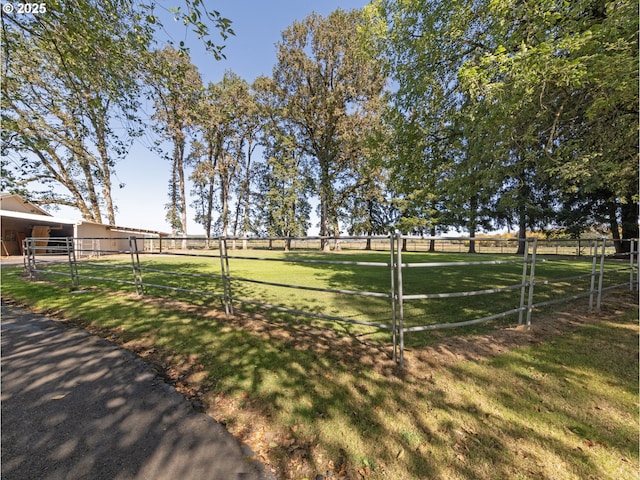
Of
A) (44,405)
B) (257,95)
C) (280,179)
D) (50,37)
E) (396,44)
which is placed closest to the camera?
(44,405)

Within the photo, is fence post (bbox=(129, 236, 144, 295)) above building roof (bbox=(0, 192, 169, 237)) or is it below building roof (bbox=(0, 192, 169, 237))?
below

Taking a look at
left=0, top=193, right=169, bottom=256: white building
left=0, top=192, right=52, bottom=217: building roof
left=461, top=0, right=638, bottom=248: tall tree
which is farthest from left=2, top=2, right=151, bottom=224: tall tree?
left=0, top=192, right=52, bottom=217: building roof

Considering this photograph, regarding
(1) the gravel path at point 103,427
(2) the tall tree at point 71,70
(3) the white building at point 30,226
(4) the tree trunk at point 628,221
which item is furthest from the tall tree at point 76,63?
(4) the tree trunk at point 628,221

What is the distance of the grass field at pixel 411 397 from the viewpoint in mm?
1837

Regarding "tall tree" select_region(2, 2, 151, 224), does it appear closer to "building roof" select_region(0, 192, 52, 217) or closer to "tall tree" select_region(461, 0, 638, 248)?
"tall tree" select_region(461, 0, 638, 248)

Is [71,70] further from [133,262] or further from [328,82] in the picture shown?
[328,82]

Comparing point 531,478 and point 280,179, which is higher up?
point 280,179

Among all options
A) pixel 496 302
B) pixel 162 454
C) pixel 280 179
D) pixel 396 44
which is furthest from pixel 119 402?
pixel 280 179

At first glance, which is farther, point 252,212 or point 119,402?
point 252,212

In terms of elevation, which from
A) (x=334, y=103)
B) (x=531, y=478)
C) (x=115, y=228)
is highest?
(x=334, y=103)

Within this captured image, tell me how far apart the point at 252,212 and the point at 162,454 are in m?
39.0

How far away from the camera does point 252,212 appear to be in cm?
3922

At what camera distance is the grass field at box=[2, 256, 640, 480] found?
1.84 metres

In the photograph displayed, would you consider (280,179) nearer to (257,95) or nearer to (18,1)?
(257,95)
